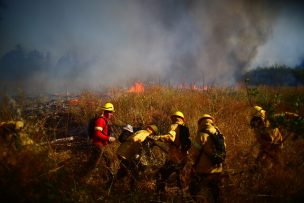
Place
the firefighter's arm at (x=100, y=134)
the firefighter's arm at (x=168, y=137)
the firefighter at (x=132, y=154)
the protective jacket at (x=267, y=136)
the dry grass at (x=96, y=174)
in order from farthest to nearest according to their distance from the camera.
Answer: the firefighter's arm at (x=100, y=134) → the firefighter at (x=132, y=154) → the firefighter's arm at (x=168, y=137) → the protective jacket at (x=267, y=136) → the dry grass at (x=96, y=174)

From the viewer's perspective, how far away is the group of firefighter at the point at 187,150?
5949 mm

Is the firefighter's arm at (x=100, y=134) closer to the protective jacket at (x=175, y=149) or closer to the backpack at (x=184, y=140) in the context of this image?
the protective jacket at (x=175, y=149)

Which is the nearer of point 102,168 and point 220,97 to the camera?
point 102,168

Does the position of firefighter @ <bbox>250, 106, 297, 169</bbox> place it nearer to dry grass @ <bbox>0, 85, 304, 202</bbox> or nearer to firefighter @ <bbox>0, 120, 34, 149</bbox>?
dry grass @ <bbox>0, 85, 304, 202</bbox>

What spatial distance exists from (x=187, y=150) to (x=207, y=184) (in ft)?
3.52

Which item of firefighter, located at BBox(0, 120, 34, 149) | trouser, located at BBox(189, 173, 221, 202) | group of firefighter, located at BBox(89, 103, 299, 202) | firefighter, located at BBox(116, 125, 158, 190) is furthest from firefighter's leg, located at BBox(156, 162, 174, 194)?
firefighter, located at BBox(0, 120, 34, 149)

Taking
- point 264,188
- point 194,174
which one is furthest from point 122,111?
point 264,188

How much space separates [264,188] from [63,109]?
9.72 m

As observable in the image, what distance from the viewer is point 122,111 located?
39.6ft

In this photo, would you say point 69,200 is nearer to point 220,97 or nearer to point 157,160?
point 157,160

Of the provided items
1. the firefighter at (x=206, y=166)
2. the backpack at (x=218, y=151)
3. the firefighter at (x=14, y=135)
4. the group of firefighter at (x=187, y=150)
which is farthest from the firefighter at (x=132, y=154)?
the firefighter at (x=14, y=135)

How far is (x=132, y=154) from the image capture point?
7.13 metres

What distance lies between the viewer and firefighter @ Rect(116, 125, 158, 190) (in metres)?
7.03

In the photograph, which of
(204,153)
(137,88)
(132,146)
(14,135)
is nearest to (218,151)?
(204,153)
